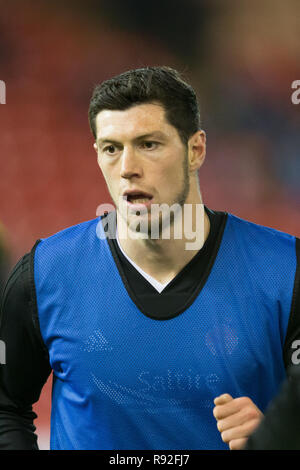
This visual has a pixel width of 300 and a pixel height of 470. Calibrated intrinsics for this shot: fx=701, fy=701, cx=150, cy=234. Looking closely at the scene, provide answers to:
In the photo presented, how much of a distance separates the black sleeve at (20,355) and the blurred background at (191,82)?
114 centimetres

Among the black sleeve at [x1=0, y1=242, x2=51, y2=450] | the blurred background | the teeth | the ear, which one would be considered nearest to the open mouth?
the teeth

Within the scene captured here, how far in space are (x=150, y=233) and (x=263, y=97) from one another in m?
1.44

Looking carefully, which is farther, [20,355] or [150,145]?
[20,355]

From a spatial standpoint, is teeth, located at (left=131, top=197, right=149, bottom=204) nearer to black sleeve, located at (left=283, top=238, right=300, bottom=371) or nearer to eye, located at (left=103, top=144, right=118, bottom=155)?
eye, located at (left=103, top=144, right=118, bottom=155)

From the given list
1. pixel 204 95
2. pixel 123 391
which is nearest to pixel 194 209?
pixel 123 391

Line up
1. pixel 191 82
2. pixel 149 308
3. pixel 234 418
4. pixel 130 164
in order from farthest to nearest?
1. pixel 191 82
2. pixel 149 308
3. pixel 130 164
4. pixel 234 418

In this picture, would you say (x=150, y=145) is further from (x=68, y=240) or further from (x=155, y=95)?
(x=68, y=240)

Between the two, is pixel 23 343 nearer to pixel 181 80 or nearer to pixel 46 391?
pixel 181 80

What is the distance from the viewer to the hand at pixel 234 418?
88 centimetres

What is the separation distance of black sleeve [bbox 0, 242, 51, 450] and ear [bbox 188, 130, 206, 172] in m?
0.32

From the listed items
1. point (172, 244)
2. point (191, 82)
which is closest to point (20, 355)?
point (172, 244)

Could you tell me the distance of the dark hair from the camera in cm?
104

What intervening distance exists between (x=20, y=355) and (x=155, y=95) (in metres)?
0.47

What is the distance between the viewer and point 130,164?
39.6 inches
